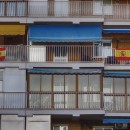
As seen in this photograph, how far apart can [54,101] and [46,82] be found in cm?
152

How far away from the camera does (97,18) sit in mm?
45156

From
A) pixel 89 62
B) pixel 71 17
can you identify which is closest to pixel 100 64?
pixel 89 62

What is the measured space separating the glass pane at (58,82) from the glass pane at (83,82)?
1.11m

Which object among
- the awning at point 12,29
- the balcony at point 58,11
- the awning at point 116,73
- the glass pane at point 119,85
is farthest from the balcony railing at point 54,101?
the balcony at point 58,11

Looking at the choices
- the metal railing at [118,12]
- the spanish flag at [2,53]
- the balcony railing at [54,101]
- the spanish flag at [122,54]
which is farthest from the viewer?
the metal railing at [118,12]

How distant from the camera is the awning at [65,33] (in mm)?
45250

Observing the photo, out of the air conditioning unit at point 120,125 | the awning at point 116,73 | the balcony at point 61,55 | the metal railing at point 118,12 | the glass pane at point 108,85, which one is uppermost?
the metal railing at point 118,12

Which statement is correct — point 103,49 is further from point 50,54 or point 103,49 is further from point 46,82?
point 46,82

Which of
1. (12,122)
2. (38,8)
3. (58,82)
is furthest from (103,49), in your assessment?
(12,122)

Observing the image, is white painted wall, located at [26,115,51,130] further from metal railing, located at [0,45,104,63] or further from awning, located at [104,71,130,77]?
awning, located at [104,71,130,77]

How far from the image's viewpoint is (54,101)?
145 ft

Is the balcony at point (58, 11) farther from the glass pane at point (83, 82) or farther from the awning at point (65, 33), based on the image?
the glass pane at point (83, 82)

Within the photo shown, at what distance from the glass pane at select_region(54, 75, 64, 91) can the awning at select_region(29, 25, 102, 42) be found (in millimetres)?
2340

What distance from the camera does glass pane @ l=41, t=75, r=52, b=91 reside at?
44.9 meters
